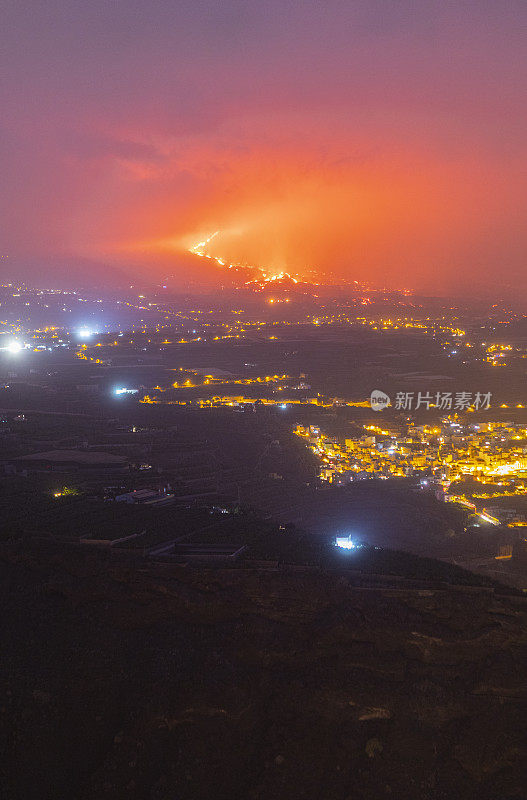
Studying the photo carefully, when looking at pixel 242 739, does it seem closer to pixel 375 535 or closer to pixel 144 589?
pixel 144 589

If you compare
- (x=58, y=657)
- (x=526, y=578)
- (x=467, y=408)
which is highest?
(x=467, y=408)

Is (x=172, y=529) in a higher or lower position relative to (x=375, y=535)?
higher

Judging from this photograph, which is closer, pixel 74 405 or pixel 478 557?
pixel 478 557

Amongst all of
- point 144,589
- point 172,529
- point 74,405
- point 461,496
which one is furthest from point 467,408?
point 144,589

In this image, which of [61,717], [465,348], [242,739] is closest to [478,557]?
[242,739]

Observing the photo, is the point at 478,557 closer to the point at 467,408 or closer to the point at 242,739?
the point at 242,739

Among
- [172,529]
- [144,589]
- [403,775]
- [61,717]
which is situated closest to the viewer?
[403,775]

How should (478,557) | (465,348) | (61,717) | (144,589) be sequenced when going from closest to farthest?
(61,717) → (144,589) → (478,557) → (465,348)
